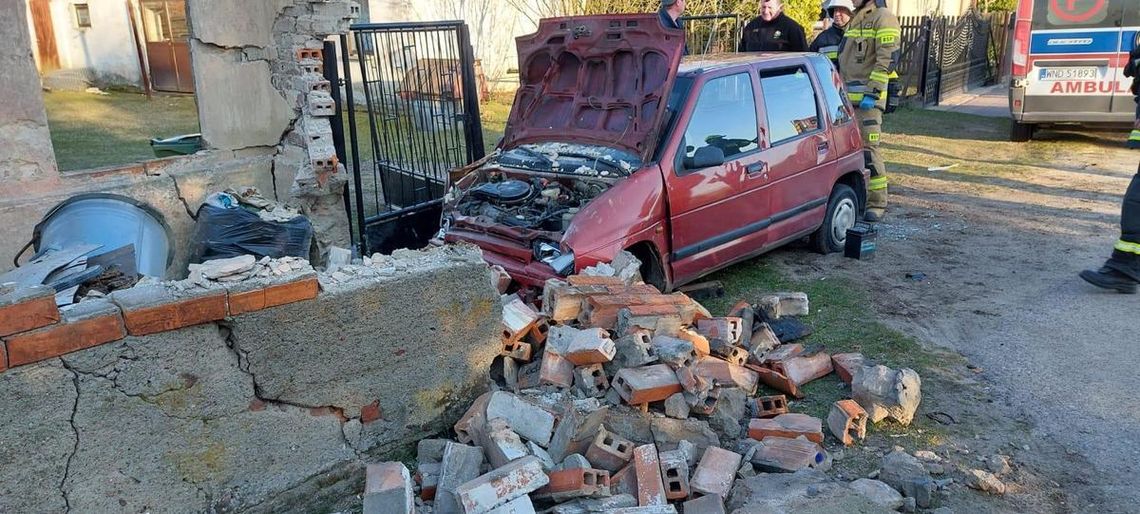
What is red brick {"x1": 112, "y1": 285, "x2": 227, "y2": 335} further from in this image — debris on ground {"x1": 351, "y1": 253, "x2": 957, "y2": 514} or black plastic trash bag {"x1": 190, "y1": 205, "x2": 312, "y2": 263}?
black plastic trash bag {"x1": 190, "y1": 205, "x2": 312, "y2": 263}

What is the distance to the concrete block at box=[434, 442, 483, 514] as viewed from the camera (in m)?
3.10

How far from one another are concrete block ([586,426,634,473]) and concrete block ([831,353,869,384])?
1.57 meters

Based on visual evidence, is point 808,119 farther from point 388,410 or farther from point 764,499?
point 388,410

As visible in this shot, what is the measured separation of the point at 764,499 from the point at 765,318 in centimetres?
210

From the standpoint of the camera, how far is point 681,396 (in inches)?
148

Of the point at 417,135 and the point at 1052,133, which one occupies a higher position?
the point at 417,135

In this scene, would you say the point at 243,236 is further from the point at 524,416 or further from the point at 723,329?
the point at 723,329

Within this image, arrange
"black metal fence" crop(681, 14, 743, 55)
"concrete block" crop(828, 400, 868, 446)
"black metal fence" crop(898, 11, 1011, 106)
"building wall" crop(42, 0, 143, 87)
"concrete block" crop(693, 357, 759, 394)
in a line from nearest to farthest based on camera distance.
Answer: "concrete block" crop(828, 400, 868, 446)
"concrete block" crop(693, 357, 759, 394)
"black metal fence" crop(681, 14, 743, 55)
"black metal fence" crop(898, 11, 1011, 106)
"building wall" crop(42, 0, 143, 87)

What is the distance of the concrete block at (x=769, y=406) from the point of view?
3.96 metres

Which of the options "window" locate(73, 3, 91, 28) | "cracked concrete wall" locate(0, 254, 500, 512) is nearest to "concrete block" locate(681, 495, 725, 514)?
"cracked concrete wall" locate(0, 254, 500, 512)

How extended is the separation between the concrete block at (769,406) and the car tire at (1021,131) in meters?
10.4

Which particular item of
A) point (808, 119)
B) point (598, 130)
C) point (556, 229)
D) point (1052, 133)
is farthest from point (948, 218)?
point (1052, 133)

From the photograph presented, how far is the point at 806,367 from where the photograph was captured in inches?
174

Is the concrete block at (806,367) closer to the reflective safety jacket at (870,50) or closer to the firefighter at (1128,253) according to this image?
the firefighter at (1128,253)
